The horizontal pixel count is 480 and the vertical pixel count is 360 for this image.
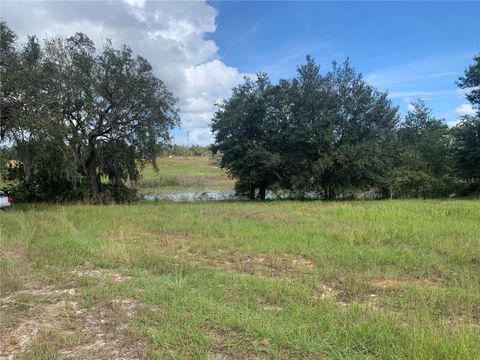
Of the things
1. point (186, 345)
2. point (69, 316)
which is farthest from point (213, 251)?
point (186, 345)

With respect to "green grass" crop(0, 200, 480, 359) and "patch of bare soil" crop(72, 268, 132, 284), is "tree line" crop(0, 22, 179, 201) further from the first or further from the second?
"patch of bare soil" crop(72, 268, 132, 284)

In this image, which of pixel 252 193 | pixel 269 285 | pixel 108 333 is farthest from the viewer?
pixel 252 193

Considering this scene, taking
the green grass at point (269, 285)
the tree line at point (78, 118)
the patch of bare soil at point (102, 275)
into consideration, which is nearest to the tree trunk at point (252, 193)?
the tree line at point (78, 118)

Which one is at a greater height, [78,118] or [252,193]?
[78,118]

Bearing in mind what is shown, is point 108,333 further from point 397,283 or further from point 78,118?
point 78,118

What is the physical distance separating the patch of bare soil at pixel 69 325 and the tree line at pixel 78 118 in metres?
13.1

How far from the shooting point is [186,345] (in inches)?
160

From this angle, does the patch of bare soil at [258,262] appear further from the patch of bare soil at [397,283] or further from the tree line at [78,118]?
the tree line at [78,118]

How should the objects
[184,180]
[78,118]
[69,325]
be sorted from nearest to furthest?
[69,325] → [78,118] → [184,180]

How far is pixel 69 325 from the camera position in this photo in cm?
475

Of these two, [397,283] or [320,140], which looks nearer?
[397,283]

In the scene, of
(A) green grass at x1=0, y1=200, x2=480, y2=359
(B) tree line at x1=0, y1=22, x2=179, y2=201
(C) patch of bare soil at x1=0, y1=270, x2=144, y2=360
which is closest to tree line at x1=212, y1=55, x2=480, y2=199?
(B) tree line at x1=0, y1=22, x2=179, y2=201

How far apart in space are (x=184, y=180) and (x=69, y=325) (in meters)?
55.5

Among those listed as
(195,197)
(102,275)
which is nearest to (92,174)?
(195,197)
